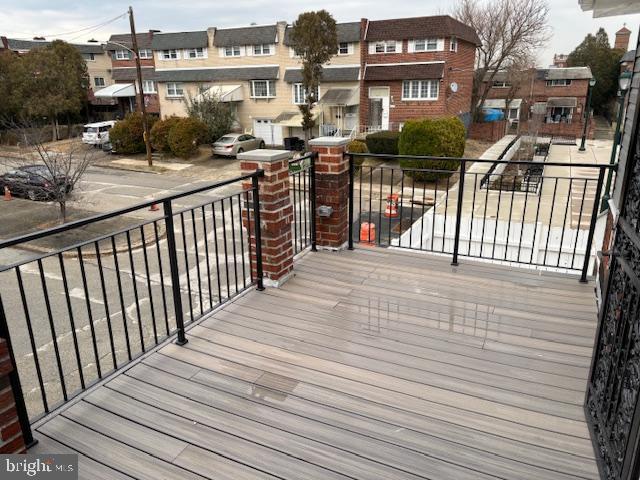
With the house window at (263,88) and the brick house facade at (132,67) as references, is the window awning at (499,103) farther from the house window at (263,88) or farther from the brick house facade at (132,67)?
the brick house facade at (132,67)

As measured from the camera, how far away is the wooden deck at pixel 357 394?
2.14 metres

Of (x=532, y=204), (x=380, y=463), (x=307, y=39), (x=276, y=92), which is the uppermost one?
(x=307, y=39)

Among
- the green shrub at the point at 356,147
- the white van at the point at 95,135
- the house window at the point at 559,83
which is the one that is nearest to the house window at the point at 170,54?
the white van at the point at 95,135

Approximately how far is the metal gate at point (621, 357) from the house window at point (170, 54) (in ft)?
105

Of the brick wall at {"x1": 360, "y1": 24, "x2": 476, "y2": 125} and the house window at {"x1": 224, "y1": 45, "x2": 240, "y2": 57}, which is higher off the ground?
the house window at {"x1": 224, "y1": 45, "x2": 240, "y2": 57}

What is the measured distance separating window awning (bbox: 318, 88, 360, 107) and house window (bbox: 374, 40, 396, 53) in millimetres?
2474

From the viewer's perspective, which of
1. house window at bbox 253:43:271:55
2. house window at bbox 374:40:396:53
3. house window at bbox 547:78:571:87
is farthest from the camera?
house window at bbox 547:78:571:87

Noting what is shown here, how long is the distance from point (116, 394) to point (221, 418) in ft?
2.28

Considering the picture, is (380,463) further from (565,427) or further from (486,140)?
(486,140)

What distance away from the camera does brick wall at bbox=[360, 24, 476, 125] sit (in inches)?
950

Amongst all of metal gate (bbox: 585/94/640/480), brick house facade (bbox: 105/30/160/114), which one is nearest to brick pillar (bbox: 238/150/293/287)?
metal gate (bbox: 585/94/640/480)

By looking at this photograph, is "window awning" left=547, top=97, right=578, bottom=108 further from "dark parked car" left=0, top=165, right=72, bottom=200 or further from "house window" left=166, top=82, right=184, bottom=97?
"dark parked car" left=0, top=165, right=72, bottom=200

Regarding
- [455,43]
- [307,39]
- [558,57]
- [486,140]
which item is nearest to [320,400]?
[307,39]

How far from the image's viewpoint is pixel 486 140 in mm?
29062
